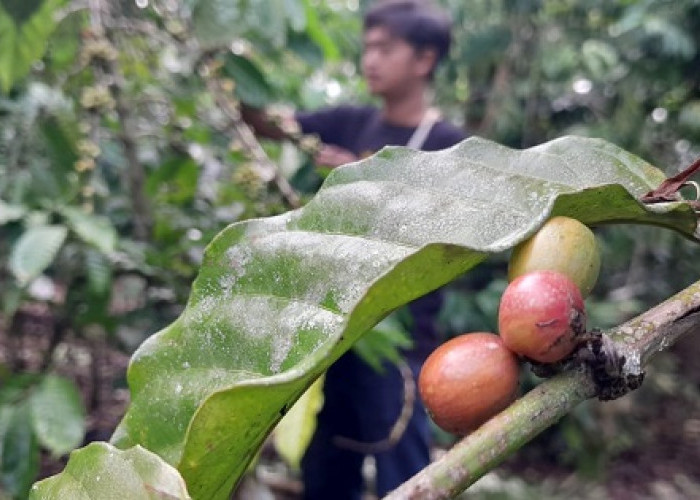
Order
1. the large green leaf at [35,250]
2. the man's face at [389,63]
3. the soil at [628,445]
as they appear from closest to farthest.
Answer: the large green leaf at [35,250] < the man's face at [389,63] < the soil at [628,445]

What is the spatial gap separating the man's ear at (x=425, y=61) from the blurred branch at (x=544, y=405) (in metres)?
1.61

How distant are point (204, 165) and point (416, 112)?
0.58m

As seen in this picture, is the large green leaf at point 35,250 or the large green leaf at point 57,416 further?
the large green leaf at point 57,416

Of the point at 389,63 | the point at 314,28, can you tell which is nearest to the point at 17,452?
the point at 314,28

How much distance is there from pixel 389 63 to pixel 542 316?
159 centimetres

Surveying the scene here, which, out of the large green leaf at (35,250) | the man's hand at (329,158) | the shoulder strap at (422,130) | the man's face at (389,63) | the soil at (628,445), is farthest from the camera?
the soil at (628,445)

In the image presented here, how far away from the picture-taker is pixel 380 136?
1.83m

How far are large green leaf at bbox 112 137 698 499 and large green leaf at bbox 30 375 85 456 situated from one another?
0.83 meters

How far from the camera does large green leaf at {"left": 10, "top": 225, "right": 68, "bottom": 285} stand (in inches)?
41.8

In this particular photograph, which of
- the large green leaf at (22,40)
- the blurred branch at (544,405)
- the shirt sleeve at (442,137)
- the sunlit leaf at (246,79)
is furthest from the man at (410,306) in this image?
the blurred branch at (544,405)

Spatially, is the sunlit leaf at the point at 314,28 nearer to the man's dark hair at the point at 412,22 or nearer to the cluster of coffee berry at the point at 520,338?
the man's dark hair at the point at 412,22

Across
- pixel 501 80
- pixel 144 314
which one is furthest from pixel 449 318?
pixel 144 314

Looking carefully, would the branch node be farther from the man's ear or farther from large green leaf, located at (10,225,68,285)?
the man's ear

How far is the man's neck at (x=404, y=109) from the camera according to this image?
6.14 feet
